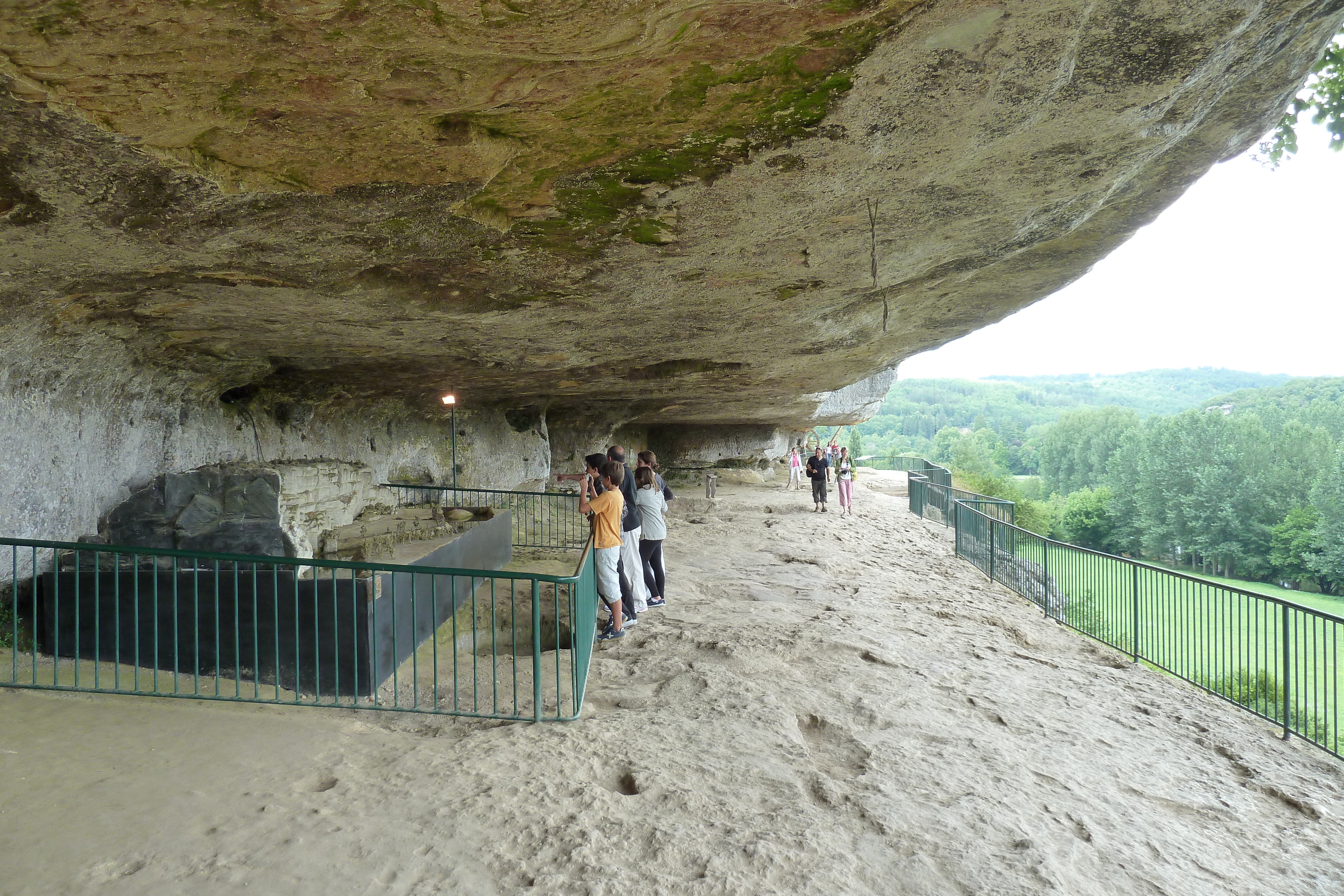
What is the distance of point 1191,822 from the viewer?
3527 mm

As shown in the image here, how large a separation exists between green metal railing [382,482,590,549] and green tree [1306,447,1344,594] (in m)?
40.1

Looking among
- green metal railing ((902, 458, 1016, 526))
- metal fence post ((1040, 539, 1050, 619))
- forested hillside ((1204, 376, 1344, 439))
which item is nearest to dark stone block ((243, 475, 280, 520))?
metal fence post ((1040, 539, 1050, 619))

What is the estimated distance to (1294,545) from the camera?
37.8 metres

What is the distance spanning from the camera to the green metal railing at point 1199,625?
4914 mm

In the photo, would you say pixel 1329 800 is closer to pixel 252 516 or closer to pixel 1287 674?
pixel 1287 674

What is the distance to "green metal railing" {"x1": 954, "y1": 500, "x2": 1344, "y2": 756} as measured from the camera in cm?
491

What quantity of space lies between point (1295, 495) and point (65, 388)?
2087 inches

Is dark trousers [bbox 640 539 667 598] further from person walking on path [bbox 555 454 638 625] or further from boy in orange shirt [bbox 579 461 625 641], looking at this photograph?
boy in orange shirt [bbox 579 461 625 641]

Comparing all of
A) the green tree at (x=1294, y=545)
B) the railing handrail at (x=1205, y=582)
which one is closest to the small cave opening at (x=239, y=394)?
the railing handrail at (x=1205, y=582)

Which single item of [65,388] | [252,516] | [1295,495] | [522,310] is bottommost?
[1295,495]

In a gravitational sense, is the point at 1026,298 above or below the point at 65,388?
above

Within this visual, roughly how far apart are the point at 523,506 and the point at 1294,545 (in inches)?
1747

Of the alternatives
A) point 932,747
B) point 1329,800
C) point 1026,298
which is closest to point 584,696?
point 932,747

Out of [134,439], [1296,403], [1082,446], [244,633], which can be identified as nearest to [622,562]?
[244,633]
